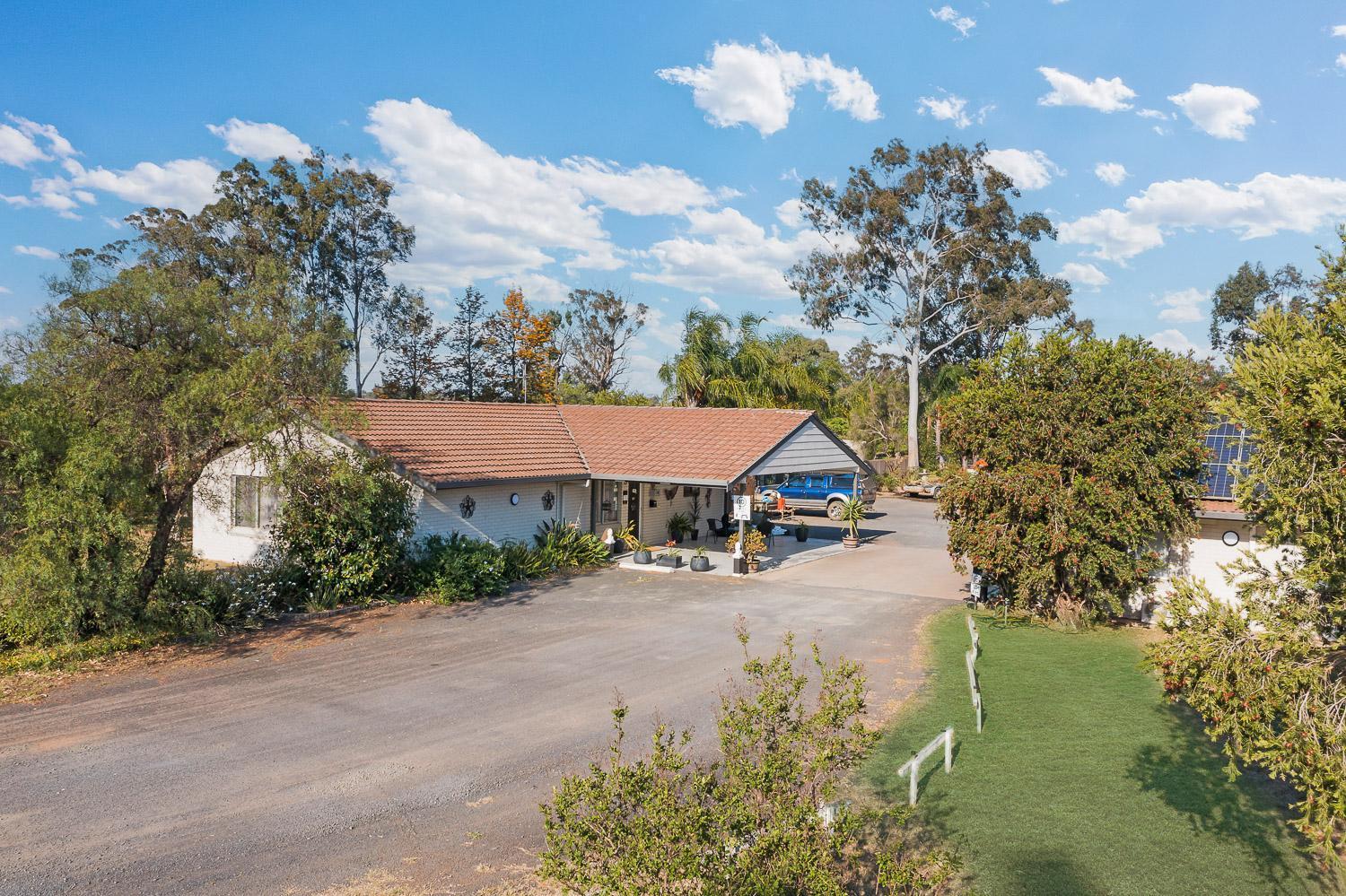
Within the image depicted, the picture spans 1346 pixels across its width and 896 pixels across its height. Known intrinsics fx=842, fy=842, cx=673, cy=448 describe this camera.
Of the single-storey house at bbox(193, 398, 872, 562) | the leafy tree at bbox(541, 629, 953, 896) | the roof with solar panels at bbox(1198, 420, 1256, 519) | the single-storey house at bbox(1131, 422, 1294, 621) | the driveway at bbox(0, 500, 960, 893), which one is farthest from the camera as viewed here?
the single-storey house at bbox(193, 398, 872, 562)

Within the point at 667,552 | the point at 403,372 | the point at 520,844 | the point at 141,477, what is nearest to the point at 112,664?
the point at 141,477

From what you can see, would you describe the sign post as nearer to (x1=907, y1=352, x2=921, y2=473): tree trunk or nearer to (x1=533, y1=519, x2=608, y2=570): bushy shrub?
(x1=533, y1=519, x2=608, y2=570): bushy shrub

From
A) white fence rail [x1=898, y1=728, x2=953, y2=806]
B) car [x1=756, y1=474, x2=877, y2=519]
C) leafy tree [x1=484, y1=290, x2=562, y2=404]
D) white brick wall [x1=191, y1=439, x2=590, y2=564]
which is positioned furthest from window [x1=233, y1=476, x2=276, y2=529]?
leafy tree [x1=484, y1=290, x2=562, y2=404]

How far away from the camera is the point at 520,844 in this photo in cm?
737

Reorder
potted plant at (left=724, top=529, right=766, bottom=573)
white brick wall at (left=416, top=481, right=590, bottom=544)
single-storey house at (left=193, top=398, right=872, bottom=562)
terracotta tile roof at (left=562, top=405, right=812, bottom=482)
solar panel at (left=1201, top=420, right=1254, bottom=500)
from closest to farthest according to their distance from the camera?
→ 1. solar panel at (left=1201, top=420, right=1254, bottom=500)
2. white brick wall at (left=416, top=481, right=590, bottom=544)
3. single-storey house at (left=193, top=398, right=872, bottom=562)
4. potted plant at (left=724, top=529, right=766, bottom=573)
5. terracotta tile roof at (left=562, top=405, right=812, bottom=482)

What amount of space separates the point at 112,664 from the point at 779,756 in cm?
1179

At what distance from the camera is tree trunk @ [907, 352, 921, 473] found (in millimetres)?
49812

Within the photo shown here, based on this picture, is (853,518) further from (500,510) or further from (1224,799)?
(1224,799)

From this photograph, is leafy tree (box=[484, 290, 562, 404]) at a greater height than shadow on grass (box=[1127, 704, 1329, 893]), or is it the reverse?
leafy tree (box=[484, 290, 562, 404])

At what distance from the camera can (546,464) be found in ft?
74.5

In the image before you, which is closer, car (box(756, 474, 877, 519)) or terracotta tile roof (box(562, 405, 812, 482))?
terracotta tile roof (box(562, 405, 812, 482))

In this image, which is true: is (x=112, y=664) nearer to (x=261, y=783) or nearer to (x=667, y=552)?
(x=261, y=783)

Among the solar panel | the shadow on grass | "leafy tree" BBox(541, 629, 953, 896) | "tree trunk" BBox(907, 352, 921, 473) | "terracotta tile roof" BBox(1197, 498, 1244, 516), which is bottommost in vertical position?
the shadow on grass

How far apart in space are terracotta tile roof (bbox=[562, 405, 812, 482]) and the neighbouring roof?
29 millimetres
